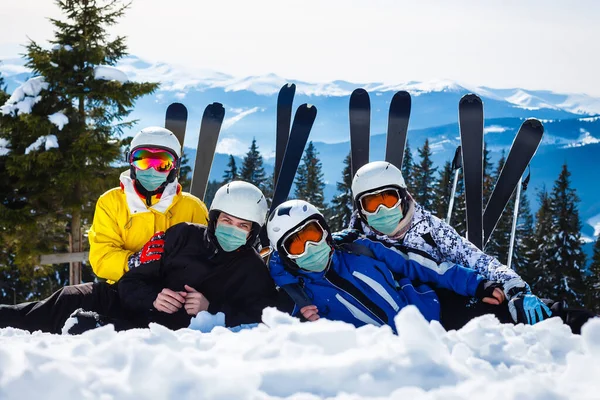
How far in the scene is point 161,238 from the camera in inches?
169

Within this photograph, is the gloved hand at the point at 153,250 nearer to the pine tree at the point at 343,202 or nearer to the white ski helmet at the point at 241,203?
the white ski helmet at the point at 241,203

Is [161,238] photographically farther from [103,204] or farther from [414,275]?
[414,275]

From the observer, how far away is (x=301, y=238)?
3973mm

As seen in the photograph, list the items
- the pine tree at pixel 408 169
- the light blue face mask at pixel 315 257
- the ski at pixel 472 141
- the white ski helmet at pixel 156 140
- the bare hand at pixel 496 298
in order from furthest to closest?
the pine tree at pixel 408 169, the ski at pixel 472 141, the white ski helmet at pixel 156 140, the bare hand at pixel 496 298, the light blue face mask at pixel 315 257

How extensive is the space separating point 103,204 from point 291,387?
11.5ft

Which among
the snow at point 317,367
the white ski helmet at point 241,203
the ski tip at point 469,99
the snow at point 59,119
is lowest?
the snow at point 317,367

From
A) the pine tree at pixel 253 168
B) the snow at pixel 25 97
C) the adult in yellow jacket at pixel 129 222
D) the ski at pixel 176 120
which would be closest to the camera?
the adult in yellow jacket at pixel 129 222

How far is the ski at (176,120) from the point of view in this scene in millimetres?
9672

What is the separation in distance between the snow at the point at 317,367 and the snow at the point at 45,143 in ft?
44.4

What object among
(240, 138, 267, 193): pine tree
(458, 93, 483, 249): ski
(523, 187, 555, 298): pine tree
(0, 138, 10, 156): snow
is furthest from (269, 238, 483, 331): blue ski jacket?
(240, 138, 267, 193): pine tree

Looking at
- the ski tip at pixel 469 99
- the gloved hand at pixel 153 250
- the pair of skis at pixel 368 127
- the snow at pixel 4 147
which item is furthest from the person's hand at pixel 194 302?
the snow at pixel 4 147

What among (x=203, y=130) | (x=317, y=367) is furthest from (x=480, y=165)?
(x=317, y=367)

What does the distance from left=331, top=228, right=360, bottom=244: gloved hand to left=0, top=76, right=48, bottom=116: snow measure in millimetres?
12904

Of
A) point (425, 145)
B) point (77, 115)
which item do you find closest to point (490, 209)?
point (77, 115)
